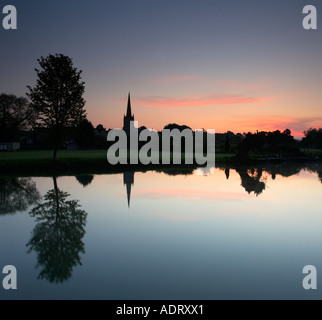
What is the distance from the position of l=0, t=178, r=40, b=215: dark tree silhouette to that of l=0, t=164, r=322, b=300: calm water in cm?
10

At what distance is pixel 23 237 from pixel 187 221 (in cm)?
661

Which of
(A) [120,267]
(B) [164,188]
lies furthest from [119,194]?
(A) [120,267]

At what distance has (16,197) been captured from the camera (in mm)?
19344

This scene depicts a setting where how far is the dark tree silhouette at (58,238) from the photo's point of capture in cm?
822

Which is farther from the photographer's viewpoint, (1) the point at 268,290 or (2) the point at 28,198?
(2) the point at 28,198

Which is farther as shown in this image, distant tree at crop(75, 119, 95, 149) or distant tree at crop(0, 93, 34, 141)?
distant tree at crop(75, 119, 95, 149)

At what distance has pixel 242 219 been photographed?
1366 centimetres

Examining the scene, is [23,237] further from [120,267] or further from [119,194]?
[119,194]

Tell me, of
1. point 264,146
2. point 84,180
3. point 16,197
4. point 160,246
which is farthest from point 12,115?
point 160,246

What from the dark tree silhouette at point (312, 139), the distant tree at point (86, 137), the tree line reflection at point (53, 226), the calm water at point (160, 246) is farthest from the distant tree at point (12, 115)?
the dark tree silhouette at point (312, 139)

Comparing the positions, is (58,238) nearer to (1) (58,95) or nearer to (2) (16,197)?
(2) (16,197)

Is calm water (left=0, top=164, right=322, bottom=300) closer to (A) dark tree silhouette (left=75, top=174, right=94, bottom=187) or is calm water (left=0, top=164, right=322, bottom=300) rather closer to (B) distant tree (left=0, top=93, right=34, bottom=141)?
(A) dark tree silhouette (left=75, top=174, right=94, bottom=187)

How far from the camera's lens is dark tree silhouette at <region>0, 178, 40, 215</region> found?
53.0ft

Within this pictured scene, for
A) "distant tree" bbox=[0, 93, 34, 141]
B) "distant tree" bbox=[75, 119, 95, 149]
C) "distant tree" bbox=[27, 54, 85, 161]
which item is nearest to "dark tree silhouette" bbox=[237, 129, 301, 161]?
"distant tree" bbox=[27, 54, 85, 161]
